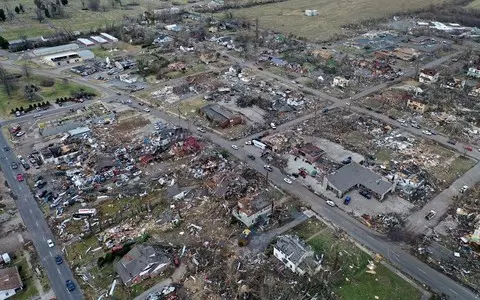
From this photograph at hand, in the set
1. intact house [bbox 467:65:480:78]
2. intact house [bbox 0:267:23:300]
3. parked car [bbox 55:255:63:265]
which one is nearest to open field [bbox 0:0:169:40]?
parked car [bbox 55:255:63:265]

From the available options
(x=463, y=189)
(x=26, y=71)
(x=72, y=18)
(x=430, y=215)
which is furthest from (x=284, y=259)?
(x=72, y=18)

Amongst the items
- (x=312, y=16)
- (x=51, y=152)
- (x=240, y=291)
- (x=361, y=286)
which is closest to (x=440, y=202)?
(x=361, y=286)

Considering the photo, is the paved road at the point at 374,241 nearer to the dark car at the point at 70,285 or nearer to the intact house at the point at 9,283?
the dark car at the point at 70,285

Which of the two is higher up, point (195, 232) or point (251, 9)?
point (251, 9)

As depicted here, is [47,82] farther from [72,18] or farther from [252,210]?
[252,210]

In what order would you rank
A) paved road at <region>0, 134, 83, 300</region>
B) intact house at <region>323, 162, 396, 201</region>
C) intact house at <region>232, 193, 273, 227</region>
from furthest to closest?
intact house at <region>323, 162, 396, 201</region>, intact house at <region>232, 193, 273, 227</region>, paved road at <region>0, 134, 83, 300</region>

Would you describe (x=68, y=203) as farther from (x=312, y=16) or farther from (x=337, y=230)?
(x=312, y=16)

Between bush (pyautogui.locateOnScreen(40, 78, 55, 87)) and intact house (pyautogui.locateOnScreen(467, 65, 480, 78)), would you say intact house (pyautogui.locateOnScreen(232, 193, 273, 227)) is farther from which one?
intact house (pyautogui.locateOnScreen(467, 65, 480, 78))
